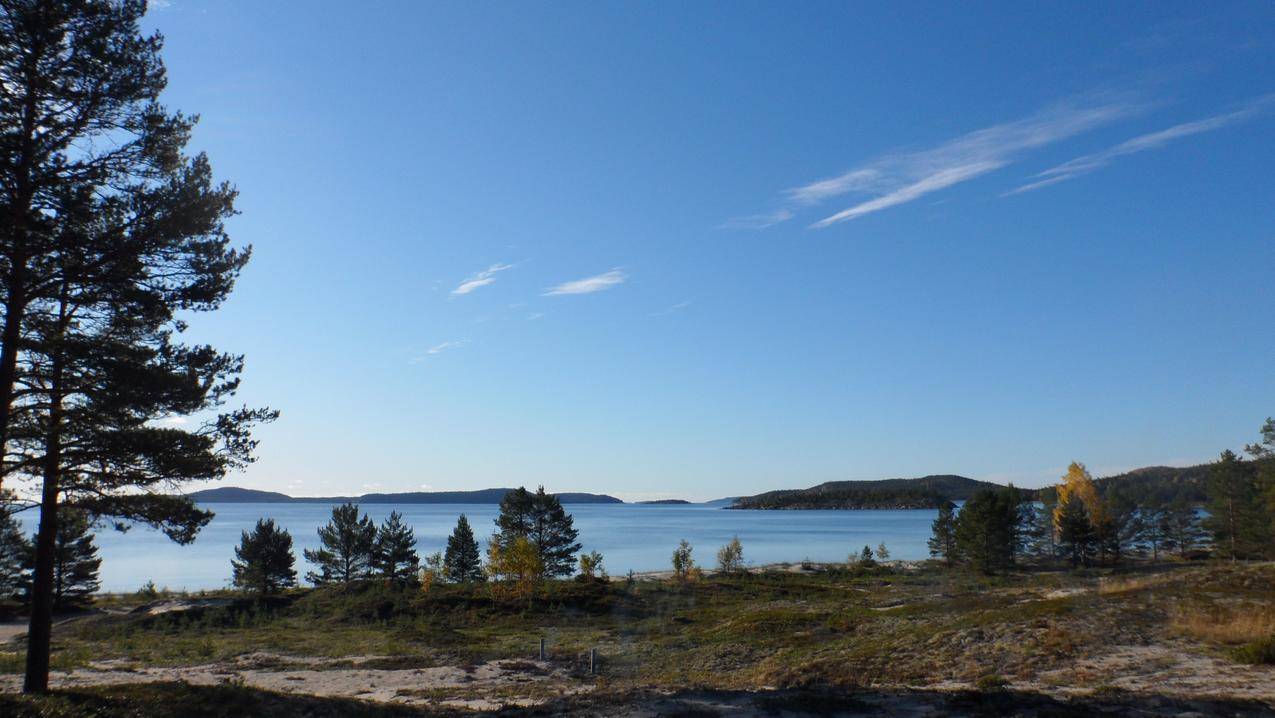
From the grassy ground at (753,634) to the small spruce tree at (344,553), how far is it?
24.1ft

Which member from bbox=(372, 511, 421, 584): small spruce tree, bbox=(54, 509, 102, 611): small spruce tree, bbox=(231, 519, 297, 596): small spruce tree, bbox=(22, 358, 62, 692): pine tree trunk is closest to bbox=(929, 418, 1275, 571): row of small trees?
bbox=(372, 511, 421, 584): small spruce tree

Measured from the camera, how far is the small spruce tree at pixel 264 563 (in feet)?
169

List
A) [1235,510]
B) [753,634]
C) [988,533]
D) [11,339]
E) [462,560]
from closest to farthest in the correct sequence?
[11,339]
[753,634]
[1235,510]
[988,533]
[462,560]

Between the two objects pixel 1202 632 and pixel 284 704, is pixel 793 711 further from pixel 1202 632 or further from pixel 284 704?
pixel 1202 632

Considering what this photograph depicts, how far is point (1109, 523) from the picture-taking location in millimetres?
65688

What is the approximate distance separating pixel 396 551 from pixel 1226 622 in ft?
177

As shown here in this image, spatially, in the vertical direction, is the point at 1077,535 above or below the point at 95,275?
below

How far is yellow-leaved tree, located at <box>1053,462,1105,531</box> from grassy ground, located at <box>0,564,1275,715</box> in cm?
2653

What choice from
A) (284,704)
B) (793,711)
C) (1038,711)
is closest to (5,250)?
(284,704)

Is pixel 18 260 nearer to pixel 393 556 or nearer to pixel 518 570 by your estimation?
pixel 518 570

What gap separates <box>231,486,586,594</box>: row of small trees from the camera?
52.1m

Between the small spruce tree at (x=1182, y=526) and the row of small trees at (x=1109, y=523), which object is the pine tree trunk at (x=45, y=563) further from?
the small spruce tree at (x=1182, y=526)

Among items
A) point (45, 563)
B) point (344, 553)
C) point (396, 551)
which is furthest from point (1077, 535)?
point (45, 563)

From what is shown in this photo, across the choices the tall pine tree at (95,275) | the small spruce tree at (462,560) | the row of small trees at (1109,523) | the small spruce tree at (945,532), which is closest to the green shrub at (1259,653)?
the tall pine tree at (95,275)
